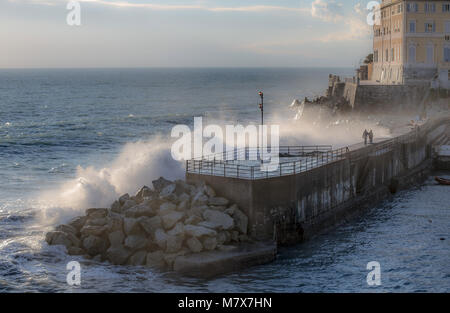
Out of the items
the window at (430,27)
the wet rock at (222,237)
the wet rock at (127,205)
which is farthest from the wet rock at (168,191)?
the window at (430,27)

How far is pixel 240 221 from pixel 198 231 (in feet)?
7.21

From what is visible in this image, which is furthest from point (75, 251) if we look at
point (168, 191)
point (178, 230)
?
point (168, 191)

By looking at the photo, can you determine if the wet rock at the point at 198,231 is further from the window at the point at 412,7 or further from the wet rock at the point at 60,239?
the window at the point at 412,7

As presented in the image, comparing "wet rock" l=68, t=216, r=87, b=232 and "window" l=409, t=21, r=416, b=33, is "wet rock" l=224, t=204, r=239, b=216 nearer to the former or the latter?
"wet rock" l=68, t=216, r=87, b=232

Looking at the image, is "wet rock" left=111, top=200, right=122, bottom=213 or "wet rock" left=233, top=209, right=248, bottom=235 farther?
"wet rock" left=111, top=200, right=122, bottom=213

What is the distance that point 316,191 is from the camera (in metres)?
26.7

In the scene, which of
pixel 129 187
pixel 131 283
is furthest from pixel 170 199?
pixel 129 187

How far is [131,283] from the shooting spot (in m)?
19.8

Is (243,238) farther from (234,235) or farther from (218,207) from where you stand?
(218,207)

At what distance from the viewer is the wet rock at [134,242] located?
2165 cm

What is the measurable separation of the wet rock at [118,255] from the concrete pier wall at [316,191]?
4.86 m

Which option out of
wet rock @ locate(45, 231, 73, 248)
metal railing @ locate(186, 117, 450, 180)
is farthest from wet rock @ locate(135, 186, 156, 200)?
wet rock @ locate(45, 231, 73, 248)

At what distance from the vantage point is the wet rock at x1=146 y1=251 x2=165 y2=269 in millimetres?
21094

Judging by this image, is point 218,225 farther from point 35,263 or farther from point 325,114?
point 325,114
